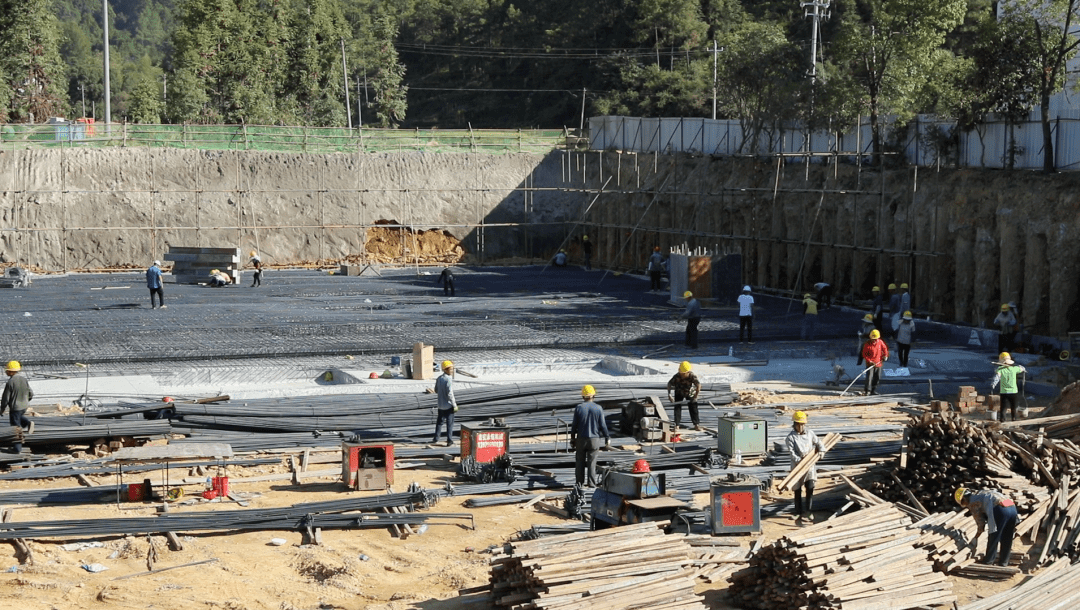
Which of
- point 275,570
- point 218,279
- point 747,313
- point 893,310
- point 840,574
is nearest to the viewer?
point 840,574

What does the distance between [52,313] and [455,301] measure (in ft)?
36.5

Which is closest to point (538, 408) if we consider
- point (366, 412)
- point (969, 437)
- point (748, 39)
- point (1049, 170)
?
point (366, 412)

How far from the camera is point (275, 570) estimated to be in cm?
1391

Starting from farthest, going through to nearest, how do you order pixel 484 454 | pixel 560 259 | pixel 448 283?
pixel 560 259, pixel 448 283, pixel 484 454

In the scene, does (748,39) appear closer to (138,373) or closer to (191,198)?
(191,198)

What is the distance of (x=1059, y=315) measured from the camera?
2828 cm

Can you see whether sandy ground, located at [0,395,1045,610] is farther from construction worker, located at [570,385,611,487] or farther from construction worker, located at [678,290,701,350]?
construction worker, located at [678,290,701,350]

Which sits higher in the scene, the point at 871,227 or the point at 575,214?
the point at 575,214

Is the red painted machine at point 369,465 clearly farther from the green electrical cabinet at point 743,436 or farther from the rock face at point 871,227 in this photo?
the rock face at point 871,227

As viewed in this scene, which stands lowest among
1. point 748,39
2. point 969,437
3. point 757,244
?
point 969,437

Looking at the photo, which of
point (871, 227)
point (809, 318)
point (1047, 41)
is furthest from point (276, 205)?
point (1047, 41)

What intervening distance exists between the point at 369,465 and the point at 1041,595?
28.2 feet

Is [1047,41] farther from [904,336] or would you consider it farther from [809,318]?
[904,336]

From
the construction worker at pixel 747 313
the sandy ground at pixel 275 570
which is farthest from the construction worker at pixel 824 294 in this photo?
the sandy ground at pixel 275 570
